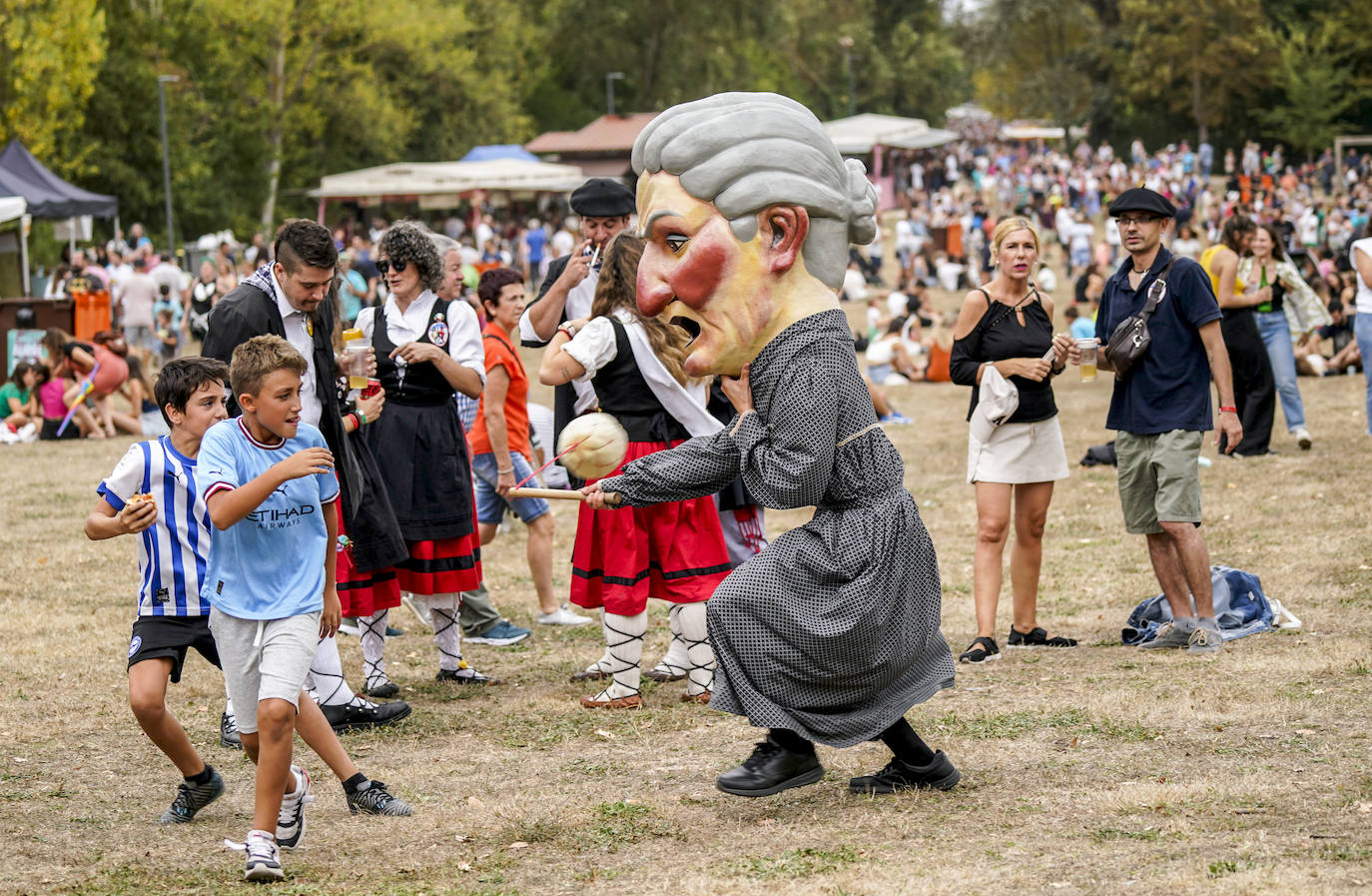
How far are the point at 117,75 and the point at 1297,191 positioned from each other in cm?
2884

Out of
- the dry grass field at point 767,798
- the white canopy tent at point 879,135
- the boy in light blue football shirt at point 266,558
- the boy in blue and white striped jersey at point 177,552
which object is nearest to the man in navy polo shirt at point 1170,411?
the dry grass field at point 767,798

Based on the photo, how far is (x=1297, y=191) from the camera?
120ft

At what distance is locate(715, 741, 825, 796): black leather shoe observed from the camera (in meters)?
4.85

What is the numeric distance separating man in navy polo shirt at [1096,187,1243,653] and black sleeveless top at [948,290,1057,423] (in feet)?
0.96

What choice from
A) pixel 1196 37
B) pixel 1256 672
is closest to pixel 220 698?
pixel 1256 672

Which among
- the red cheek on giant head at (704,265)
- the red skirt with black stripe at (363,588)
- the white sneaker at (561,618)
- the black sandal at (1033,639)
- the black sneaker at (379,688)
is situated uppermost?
the red cheek on giant head at (704,265)

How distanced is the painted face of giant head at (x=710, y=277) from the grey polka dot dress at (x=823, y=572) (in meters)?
0.11

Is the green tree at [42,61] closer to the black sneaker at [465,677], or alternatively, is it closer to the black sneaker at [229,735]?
A: the black sneaker at [465,677]

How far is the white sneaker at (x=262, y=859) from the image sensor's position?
4.36 meters

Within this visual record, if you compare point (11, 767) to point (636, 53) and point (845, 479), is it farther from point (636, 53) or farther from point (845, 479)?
point (636, 53)

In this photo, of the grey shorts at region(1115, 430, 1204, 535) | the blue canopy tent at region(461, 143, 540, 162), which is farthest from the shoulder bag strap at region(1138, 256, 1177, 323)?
the blue canopy tent at region(461, 143, 540, 162)

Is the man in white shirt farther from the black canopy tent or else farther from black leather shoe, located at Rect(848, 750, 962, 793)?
the black canopy tent

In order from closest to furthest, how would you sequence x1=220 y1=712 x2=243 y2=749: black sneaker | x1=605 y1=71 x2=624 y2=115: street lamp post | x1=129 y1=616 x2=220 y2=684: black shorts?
x1=129 y1=616 x2=220 y2=684: black shorts < x1=220 y1=712 x2=243 y2=749: black sneaker < x1=605 y1=71 x2=624 y2=115: street lamp post

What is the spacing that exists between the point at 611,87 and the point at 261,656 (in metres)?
54.2
